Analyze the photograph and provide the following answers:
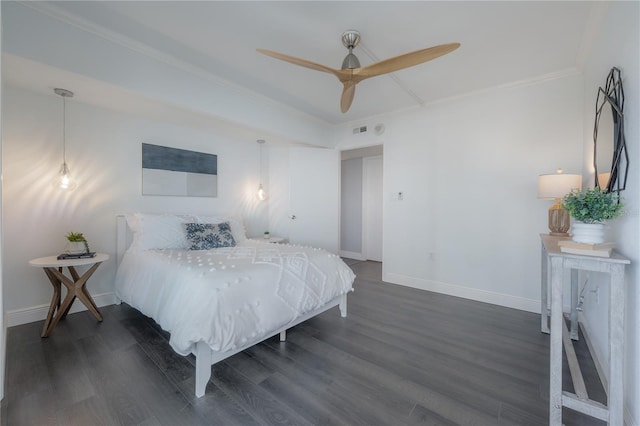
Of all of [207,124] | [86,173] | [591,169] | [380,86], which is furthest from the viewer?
[207,124]

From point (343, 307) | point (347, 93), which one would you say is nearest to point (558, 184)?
point (347, 93)

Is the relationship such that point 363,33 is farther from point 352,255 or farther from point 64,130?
point 352,255

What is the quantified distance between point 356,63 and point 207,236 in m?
2.41

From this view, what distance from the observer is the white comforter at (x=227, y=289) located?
174cm

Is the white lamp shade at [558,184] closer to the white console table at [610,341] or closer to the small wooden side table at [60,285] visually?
the white console table at [610,341]

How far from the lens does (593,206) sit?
1.42 m

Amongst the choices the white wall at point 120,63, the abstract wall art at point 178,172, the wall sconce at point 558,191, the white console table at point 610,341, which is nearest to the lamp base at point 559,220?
the wall sconce at point 558,191

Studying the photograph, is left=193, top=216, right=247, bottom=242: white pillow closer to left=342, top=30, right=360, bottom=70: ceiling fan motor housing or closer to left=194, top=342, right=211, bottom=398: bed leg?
left=194, top=342, right=211, bottom=398: bed leg

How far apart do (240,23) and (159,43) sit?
2.78 ft

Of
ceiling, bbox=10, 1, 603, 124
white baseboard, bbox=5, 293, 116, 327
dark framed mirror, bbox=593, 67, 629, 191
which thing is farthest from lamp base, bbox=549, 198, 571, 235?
white baseboard, bbox=5, 293, 116, 327

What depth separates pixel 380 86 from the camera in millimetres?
3221

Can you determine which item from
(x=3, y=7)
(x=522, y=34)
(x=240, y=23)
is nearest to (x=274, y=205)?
(x=240, y=23)

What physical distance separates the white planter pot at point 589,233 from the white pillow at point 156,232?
332 cm

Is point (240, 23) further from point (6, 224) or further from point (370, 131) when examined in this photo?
point (6, 224)
